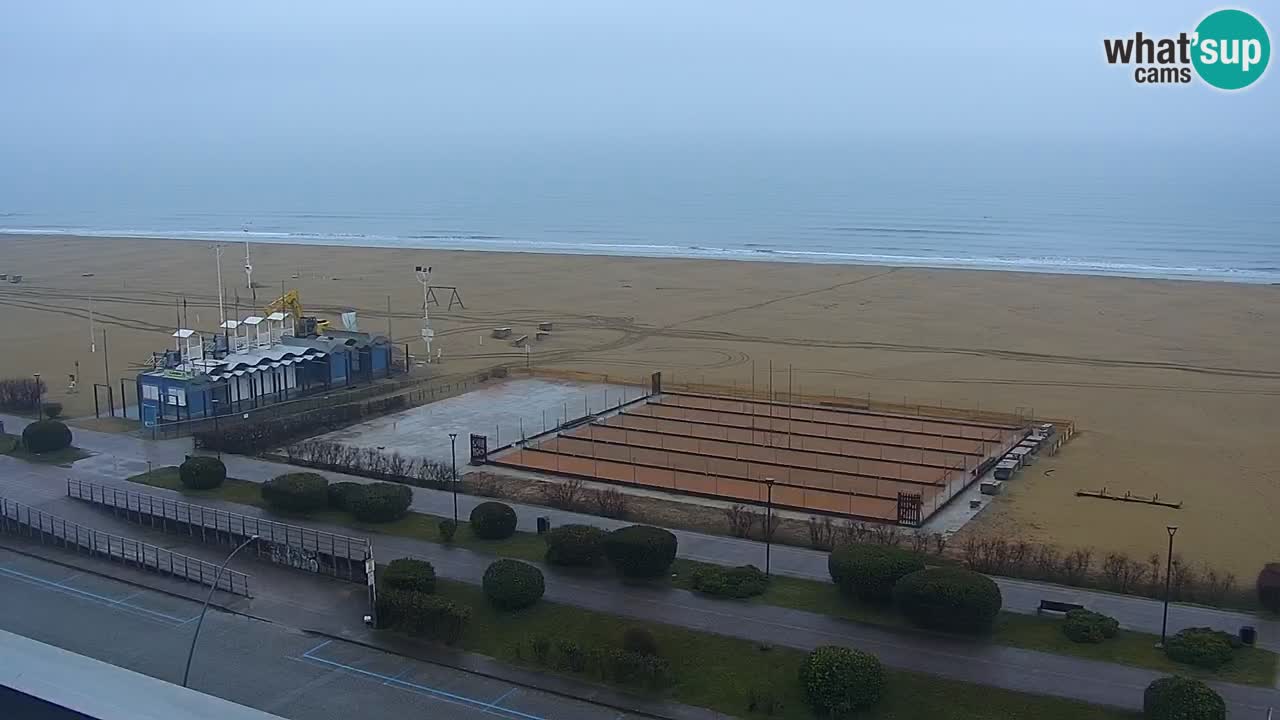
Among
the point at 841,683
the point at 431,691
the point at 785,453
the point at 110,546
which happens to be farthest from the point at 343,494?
the point at 841,683

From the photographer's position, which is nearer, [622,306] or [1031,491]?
[1031,491]

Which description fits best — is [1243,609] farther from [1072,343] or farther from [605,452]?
[1072,343]

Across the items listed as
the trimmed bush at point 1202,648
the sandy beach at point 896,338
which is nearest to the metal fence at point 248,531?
the sandy beach at point 896,338

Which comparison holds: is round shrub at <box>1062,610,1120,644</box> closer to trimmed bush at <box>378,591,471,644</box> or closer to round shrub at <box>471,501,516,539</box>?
trimmed bush at <box>378,591,471,644</box>

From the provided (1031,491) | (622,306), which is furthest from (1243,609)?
(622,306)

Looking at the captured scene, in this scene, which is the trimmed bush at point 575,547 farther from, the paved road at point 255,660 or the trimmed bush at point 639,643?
the paved road at point 255,660

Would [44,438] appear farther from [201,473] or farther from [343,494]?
[343,494]
